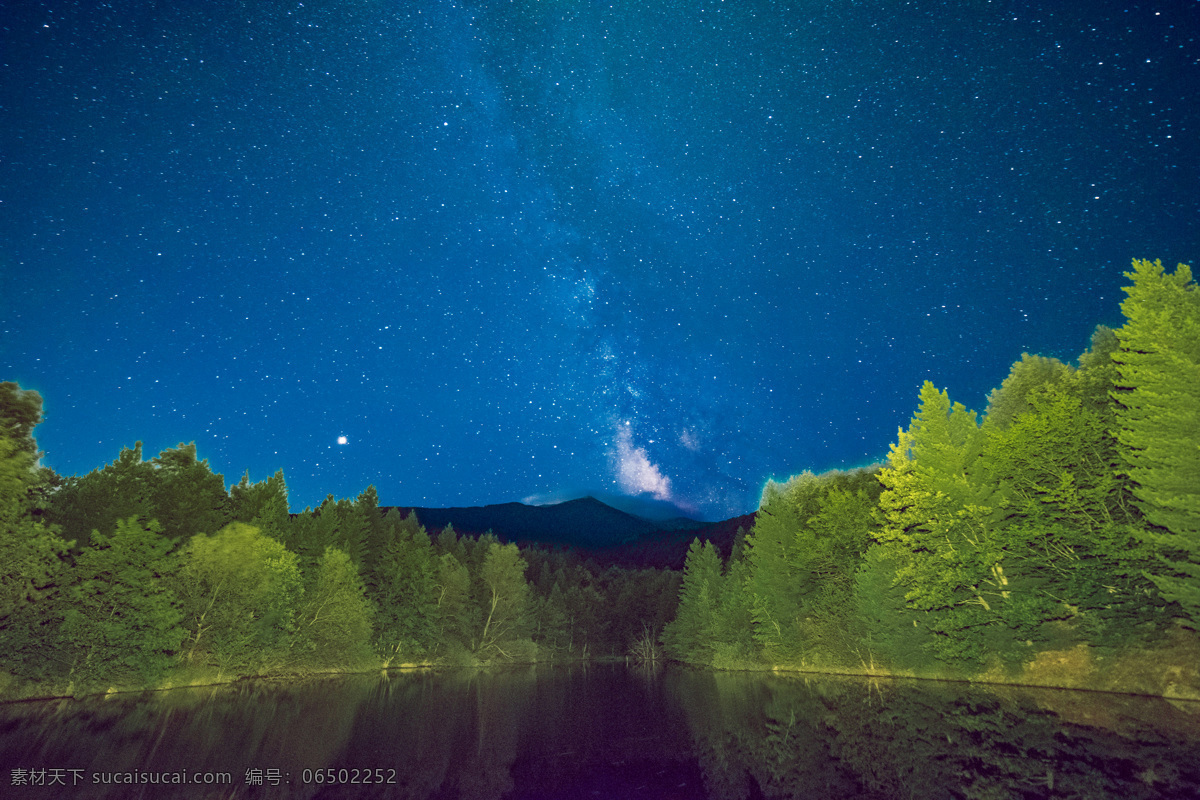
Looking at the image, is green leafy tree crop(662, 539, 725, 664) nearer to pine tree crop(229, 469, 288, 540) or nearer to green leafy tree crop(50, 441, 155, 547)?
pine tree crop(229, 469, 288, 540)

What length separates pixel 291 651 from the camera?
4431 cm

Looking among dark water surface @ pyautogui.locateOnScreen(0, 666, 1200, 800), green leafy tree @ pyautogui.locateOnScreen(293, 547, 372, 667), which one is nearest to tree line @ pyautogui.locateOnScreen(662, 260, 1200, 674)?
dark water surface @ pyautogui.locateOnScreen(0, 666, 1200, 800)

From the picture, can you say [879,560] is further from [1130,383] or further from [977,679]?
[1130,383]

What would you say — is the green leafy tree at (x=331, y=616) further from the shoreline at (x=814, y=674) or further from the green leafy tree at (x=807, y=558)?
the green leafy tree at (x=807, y=558)

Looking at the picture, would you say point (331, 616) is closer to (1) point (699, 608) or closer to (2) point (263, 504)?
(2) point (263, 504)

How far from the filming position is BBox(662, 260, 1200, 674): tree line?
1878cm

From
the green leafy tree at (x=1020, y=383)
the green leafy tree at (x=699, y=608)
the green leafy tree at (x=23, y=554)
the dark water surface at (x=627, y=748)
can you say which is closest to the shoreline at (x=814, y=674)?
the dark water surface at (x=627, y=748)

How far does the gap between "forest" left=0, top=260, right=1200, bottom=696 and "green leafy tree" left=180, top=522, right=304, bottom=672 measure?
0.52 ft

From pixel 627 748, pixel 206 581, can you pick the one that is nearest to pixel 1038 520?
pixel 627 748

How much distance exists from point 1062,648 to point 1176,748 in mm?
16384

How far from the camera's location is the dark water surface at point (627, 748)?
39.5ft

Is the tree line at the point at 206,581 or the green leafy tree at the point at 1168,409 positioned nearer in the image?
the green leafy tree at the point at 1168,409

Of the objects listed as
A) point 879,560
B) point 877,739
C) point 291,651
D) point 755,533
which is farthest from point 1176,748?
point 291,651

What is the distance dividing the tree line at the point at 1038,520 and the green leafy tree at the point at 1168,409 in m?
0.05
